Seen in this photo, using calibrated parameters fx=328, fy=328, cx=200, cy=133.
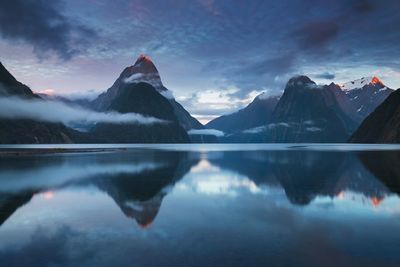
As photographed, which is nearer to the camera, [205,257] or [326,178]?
[205,257]

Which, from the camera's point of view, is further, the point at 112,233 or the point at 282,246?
the point at 112,233

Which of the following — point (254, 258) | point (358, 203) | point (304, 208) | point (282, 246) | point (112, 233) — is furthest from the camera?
point (358, 203)

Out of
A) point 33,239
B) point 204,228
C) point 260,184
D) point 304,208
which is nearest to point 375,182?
point 260,184

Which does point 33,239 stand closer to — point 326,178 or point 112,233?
point 112,233

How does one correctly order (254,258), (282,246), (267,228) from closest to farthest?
(254,258), (282,246), (267,228)

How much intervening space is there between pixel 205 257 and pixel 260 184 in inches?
1225

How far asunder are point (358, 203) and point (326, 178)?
67.7 ft

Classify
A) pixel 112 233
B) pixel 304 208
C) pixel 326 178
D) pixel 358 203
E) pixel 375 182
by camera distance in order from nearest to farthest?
1. pixel 112 233
2. pixel 304 208
3. pixel 358 203
4. pixel 375 182
5. pixel 326 178

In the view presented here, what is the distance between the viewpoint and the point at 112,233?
Result: 2052 cm

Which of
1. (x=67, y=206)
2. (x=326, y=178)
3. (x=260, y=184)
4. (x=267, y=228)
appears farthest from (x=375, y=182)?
(x=67, y=206)

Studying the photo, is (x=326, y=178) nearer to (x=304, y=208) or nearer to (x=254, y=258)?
(x=304, y=208)

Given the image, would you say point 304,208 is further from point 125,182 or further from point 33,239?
point 125,182

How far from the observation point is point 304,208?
1129 inches

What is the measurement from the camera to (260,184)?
45.8 metres
